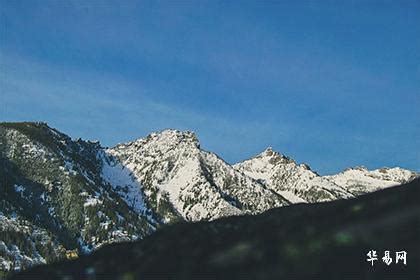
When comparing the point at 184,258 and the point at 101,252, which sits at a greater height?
the point at 101,252

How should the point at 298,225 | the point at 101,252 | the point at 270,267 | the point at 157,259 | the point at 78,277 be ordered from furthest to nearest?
the point at 101,252
the point at 78,277
the point at 298,225
the point at 157,259
the point at 270,267

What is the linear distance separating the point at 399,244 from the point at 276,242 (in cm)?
310

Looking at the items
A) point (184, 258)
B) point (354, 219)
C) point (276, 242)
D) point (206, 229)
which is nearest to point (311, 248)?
point (276, 242)

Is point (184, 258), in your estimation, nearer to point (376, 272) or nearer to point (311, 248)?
point (311, 248)

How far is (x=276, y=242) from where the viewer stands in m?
16.1

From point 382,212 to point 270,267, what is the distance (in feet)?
13.1

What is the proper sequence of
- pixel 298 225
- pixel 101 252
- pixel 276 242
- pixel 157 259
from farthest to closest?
pixel 101 252
pixel 298 225
pixel 157 259
pixel 276 242

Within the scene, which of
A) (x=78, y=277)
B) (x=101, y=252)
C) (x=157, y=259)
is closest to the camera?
(x=157, y=259)

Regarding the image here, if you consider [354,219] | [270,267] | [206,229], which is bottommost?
[270,267]

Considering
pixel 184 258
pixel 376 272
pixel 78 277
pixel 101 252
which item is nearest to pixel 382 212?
pixel 376 272

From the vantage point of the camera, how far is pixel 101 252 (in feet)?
82.3

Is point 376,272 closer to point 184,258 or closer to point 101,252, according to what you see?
point 184,258

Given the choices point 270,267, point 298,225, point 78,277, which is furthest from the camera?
point 78,277

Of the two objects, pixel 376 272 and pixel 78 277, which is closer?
pixel 376 272
